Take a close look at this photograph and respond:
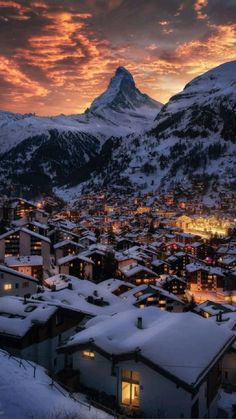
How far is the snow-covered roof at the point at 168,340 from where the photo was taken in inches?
550

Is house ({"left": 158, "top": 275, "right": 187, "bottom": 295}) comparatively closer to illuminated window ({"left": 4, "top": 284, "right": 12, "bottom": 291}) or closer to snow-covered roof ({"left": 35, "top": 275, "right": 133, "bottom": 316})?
snow-covered roof ({"left": 35, "top": 275, "right": 133, "bottom": 316})

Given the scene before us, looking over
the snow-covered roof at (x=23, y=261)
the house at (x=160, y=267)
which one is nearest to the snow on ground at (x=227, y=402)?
the snow-covered roof at (x=23, y=261)

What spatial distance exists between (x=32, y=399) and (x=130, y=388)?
4283 millimetres

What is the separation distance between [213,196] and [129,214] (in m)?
39.3

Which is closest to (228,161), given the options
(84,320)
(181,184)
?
(181,184)

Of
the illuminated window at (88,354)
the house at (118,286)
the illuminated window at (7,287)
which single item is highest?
the illuminated window at (88,354)

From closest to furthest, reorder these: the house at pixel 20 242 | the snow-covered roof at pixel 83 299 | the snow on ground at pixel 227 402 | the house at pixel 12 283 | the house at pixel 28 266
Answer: the snow on ground at pixel 227 402
the snow-covered roof at pixel 83 299
the house at pixel 12 283
the house at pixel 28 266
the house at pixel 20 242

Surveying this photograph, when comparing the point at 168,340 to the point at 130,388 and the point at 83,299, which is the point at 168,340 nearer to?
the point at 130,388

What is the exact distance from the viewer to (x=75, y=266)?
2363 inches

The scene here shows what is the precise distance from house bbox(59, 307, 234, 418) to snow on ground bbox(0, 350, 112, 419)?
134 centimetres

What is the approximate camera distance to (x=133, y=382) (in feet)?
48.7

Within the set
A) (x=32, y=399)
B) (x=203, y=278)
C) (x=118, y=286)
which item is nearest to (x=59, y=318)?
(x=32, y=399)

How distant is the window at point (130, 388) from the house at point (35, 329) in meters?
5.40

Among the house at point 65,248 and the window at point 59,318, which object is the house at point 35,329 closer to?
the window at point 59,318
